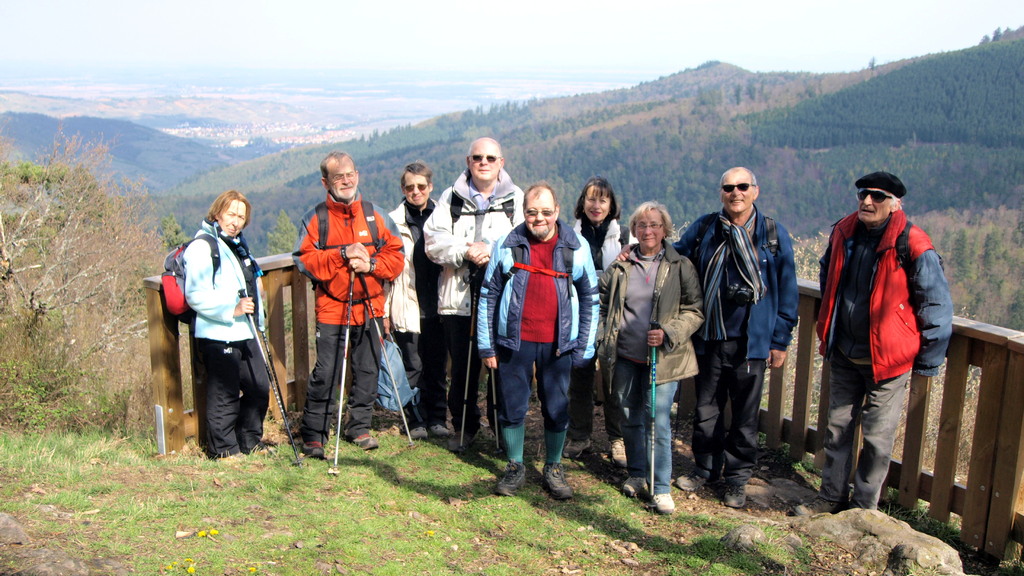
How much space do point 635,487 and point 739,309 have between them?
1.14m

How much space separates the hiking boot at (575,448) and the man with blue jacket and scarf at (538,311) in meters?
0.58

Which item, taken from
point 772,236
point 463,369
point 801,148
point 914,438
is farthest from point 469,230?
point 801,148

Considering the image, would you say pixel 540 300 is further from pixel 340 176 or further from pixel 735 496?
pixel 735 496

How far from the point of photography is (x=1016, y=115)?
9750 centimetres

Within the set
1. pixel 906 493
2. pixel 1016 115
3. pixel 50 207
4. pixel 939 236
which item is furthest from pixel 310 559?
pixel 1016 115

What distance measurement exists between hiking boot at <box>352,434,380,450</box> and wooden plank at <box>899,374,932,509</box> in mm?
3013

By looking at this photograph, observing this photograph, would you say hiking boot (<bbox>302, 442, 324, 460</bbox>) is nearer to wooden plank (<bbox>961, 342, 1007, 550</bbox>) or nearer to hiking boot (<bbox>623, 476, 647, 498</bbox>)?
hiking boot (<bbox>623, 476, 647, 498</bbox>)

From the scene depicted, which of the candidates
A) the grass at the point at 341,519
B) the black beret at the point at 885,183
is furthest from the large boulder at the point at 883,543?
the black beret at the point at 885,183

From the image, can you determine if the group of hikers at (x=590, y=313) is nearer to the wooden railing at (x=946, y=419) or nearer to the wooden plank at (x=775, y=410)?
the wooden railing at (x=946, y=419)

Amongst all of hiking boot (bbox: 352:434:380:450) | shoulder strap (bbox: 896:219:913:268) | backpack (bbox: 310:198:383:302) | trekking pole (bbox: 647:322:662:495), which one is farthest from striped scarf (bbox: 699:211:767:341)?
hiking boot (bbox: 352:434:380:450)

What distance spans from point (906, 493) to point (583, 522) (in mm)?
1764

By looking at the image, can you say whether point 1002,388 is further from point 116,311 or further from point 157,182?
point 157,182

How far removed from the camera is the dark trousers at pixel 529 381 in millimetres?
4113

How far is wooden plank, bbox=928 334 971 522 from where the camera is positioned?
3.74 m
